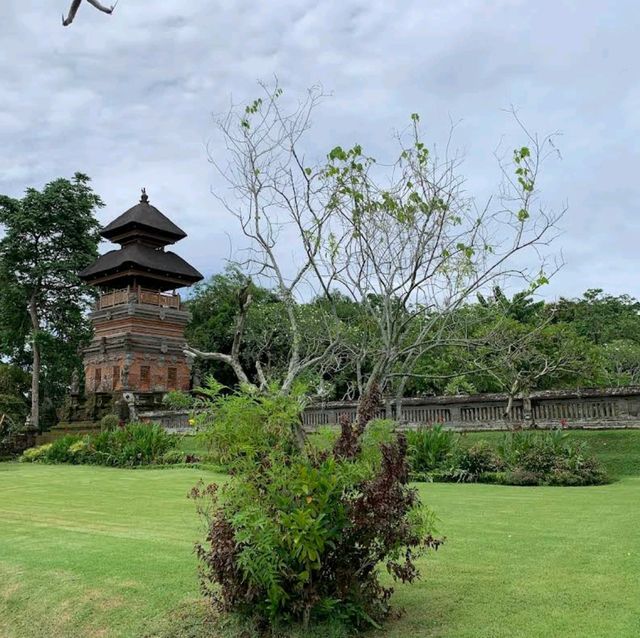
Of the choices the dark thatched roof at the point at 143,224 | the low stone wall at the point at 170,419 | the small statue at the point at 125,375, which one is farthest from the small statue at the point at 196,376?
the dark thatched roof at the point at 143,224

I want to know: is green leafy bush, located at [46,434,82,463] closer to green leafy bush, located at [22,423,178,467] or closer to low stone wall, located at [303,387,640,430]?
green leafy bush, located at [22,423,178,467]

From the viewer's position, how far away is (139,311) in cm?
3200

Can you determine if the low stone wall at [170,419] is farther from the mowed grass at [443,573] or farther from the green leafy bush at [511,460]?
the mowed grass at [443,573]

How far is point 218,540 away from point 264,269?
17.9ft

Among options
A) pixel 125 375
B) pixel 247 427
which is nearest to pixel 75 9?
pixel 247 427

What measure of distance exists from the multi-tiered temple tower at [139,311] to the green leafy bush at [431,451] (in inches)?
744

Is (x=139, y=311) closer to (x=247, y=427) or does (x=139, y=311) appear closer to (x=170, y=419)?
(x=170, y=419)

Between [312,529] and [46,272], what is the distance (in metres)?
33.2

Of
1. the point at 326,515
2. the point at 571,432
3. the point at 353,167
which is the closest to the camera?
the point at 326,515

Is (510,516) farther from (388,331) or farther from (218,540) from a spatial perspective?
(218,540)

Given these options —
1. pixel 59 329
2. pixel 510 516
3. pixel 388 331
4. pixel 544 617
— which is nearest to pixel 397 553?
pixel 544 617

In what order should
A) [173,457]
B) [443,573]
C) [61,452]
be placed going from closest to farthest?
[443,573] → [173,457] → [61,452]

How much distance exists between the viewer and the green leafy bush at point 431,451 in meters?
13.1

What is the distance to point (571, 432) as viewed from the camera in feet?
44.2
